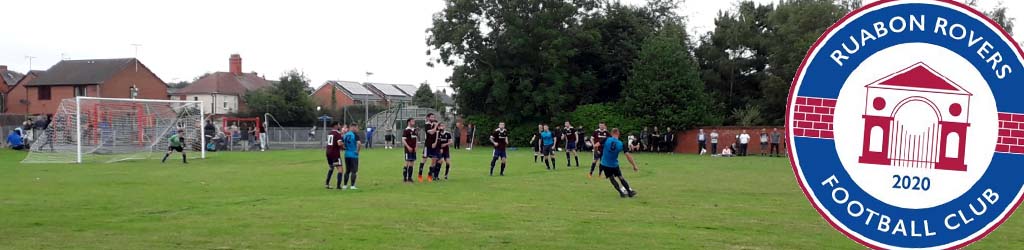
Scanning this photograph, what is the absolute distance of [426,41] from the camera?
5912cm

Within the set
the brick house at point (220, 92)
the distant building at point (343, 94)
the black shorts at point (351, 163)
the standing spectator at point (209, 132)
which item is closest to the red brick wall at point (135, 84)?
the brick house at point (220, 92)

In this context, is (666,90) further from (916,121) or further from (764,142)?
(916,121)

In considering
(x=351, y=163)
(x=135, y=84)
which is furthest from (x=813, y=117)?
(x=135, y=84)

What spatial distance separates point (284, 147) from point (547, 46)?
17807 millimetres

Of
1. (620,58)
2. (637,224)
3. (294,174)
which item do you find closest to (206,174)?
(294,174)

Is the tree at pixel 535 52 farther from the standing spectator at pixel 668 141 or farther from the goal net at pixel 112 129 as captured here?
the goal net at pixel 112 129

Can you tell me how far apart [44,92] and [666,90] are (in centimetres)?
5622

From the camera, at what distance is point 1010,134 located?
2.06m

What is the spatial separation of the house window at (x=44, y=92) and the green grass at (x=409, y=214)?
57.3 m

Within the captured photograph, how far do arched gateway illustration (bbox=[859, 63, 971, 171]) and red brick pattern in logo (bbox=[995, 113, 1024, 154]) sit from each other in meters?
0.07

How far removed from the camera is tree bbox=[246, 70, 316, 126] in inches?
2729

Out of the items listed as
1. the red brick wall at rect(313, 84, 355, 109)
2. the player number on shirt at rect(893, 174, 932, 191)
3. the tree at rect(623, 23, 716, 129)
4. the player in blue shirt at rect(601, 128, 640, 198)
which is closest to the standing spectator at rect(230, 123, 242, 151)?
the tree at rect(623, 23, 716, 129)

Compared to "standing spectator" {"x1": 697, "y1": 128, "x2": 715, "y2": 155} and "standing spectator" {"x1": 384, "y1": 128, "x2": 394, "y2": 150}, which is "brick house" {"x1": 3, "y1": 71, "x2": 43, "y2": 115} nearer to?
"standing spectator" {"x1": 384, "y1": 128, "x2": 394, "y2": 150}

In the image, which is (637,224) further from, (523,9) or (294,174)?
(523,9)
